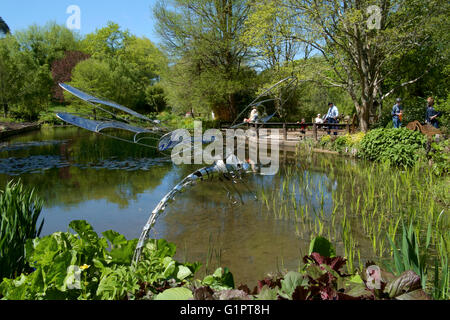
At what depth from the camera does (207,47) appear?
22.1 meters

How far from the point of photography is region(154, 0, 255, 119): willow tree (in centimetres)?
2219

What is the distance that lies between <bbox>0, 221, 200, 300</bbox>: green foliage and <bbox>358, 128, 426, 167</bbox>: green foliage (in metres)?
6.92

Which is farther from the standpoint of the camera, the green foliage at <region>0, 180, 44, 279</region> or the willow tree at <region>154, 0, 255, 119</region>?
the willow tree at <region>154, 0, 255, 119</region>

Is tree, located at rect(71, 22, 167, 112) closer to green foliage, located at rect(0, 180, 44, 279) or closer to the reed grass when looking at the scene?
the reed grass

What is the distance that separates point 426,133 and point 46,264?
9.76 m

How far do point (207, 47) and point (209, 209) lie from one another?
1842 centimetres

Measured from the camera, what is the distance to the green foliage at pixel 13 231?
217 centimetres

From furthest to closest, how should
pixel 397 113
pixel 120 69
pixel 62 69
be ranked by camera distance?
pixel 62 69 → pixel 120 69 → pixel 397 113

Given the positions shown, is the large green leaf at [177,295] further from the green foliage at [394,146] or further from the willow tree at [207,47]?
the willow tree at [207,47]

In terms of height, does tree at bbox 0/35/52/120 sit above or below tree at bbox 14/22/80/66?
below

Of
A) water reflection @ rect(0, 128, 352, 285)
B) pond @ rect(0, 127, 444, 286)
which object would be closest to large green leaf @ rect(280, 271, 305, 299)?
pond @ rect(0, 127, 444, 286)

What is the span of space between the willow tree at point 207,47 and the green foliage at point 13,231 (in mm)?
20245

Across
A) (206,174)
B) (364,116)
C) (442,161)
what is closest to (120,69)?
(364,116)

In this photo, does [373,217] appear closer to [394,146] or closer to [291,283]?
[291,283]
